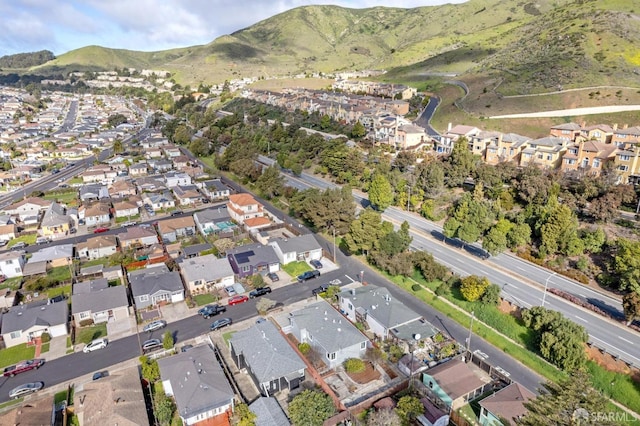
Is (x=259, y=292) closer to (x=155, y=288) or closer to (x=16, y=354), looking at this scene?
(x=155, y=288)

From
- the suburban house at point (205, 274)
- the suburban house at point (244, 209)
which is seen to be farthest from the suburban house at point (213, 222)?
the suburban house at point (205, 274)

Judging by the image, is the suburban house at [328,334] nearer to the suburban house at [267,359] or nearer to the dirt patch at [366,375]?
the dirt patch at [366,375]

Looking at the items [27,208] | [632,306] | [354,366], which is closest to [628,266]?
[632,306]

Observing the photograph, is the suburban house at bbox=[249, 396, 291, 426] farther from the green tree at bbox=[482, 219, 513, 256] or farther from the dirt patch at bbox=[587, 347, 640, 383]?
the green tree at bbox=[482, 219, 513, 256]

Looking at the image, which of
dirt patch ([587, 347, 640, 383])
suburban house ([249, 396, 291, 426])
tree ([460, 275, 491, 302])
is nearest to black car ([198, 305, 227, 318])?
suburban house ([249, 396, 291, 426])

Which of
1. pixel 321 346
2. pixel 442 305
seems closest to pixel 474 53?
pixel 442 305
